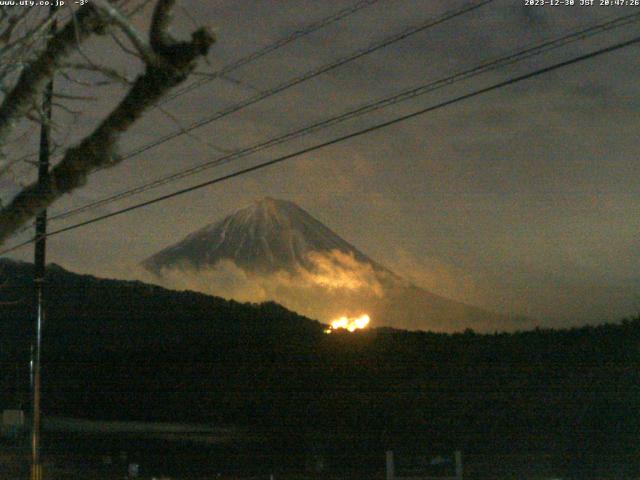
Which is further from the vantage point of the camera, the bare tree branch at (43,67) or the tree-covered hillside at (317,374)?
the tree-covered hillside at (317,374)

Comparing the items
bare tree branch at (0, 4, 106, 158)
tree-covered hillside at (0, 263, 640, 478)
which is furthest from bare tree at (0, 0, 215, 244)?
tree-covered hillside at (0, 263, 640, 478)

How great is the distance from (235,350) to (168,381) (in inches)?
114

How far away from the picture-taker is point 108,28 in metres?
4.85

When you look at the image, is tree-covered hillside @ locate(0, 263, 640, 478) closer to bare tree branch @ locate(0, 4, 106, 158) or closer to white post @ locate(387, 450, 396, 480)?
white post @ locate(387, 450, 396, 480)

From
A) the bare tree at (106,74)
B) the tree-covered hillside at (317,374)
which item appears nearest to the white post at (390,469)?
the tree-covered hillside at (317,374)

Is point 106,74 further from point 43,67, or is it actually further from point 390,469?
point 390,469

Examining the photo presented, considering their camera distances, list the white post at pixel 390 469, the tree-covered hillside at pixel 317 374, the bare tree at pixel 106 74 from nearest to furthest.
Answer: the bare tree at pixel 106 74, the white post at pixel 390 469, the tree-covered hillside at pixel 317 374

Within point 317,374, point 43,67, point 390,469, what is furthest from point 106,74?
point 317,374

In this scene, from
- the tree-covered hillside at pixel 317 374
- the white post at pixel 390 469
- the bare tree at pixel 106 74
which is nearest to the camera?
the bare tree at pixel 106 74

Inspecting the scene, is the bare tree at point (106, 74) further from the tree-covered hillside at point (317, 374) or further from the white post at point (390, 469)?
the white post at point (390, 469)

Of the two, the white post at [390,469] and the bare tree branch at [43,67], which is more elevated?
the bare tree branch at [43,67]

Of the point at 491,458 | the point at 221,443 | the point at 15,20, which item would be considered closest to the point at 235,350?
the point at 221,443

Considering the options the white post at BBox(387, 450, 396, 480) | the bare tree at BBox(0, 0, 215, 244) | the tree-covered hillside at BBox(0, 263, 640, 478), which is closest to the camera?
the bare tree at BBox(0, 0, 215, 244)

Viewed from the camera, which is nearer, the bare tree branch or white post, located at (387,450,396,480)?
the bare tree branch
